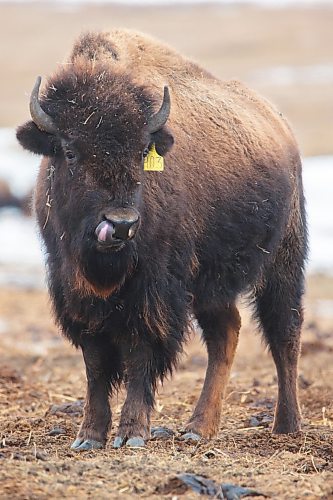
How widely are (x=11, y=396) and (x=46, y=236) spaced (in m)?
2.63

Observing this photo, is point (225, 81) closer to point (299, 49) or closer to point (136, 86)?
point (136, 86)

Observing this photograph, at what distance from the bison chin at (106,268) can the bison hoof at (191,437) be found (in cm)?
115

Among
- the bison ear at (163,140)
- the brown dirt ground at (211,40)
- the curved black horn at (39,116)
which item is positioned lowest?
the bison ear at (163,140)

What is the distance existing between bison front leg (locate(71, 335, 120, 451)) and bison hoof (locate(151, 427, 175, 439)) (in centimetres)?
37

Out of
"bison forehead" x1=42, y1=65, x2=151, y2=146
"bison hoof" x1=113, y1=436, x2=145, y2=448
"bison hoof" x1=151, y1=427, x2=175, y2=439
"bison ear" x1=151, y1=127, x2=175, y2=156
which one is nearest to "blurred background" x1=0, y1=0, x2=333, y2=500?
"bison hoof" x1=113, y1=436, x2=145, y2=448

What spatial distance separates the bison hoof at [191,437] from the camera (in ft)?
24.6

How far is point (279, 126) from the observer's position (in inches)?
393

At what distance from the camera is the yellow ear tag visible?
7363 millimetres

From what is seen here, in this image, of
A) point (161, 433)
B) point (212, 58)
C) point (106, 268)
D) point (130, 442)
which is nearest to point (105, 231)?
point (106, 268)

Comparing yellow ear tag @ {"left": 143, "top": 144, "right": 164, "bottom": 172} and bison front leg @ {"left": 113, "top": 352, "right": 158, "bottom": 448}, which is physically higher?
yellow ear tag @ {"left": 143, "top": 144, "right": 164, "bottom": 172}

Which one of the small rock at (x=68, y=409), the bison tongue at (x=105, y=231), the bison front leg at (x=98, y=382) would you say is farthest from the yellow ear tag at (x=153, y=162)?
the small rock at (x=68, y=409)

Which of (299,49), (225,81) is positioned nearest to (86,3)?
(299,49)

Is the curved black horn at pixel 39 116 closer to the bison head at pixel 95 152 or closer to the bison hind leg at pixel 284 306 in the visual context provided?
the bison head at pixel 95 152

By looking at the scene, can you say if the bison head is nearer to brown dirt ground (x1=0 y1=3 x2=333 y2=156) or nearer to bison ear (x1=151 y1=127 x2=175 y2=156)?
bison ear (x1=151 y1=127 x2=175 y2=156)
